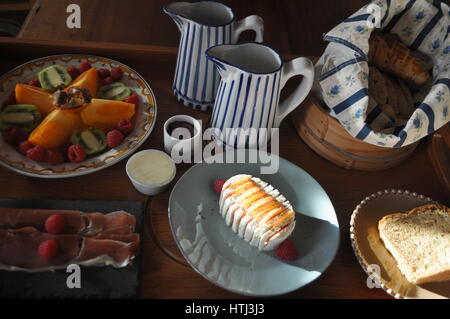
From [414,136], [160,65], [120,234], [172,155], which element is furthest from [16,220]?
[414,136]

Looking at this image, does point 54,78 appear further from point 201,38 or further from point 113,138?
point 201,38

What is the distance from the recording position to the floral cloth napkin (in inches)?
29.7

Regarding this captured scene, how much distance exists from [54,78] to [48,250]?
40cm

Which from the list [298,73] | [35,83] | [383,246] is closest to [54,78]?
[35,83]

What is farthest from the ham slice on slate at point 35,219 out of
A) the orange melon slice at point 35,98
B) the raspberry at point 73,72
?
the raspberry at point 73,72

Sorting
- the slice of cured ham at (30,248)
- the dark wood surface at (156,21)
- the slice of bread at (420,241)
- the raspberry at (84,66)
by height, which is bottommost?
the slice of cured ham at (30,248)

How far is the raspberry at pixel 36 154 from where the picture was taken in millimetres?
752

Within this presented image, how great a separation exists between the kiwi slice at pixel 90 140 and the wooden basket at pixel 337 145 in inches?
16.8

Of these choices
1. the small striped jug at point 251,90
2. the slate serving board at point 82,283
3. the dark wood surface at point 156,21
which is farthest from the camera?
the dark wood surface at point 156,21

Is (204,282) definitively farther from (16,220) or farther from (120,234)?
(16,220)

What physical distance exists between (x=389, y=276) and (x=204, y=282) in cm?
32

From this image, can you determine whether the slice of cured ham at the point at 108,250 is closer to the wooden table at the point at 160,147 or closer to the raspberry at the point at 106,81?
the wooden table at the point at 160,147

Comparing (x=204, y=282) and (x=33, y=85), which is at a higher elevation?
(x=33, y=85)

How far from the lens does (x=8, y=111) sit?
814 millimetres
